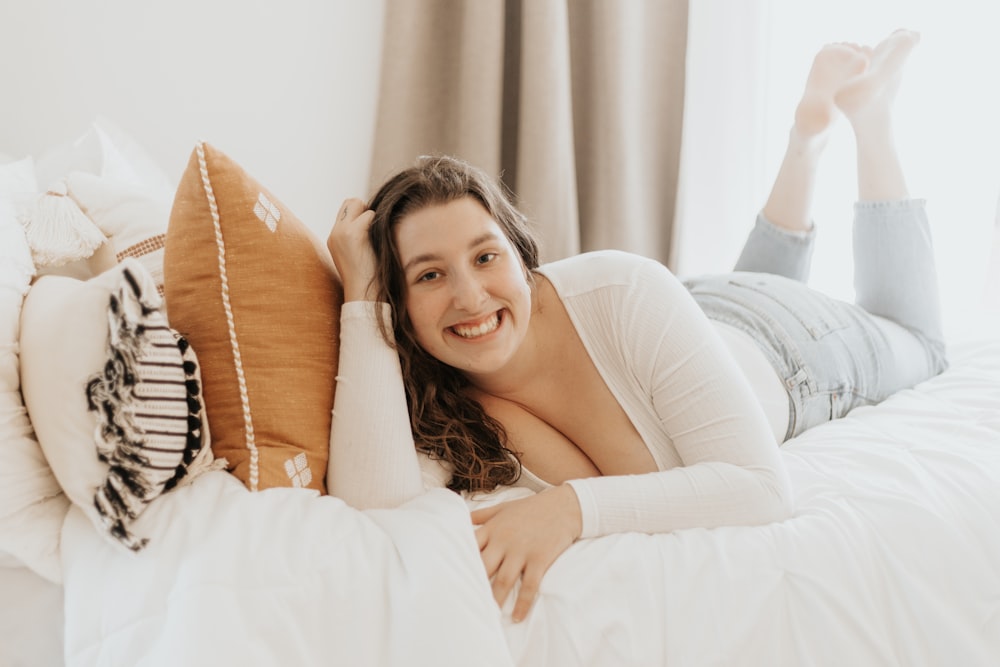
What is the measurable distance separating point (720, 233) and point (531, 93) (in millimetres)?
699

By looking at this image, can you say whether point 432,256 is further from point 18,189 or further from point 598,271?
point 18,189

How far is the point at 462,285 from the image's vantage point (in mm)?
1064

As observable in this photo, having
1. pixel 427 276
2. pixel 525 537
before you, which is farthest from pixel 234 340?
pixel 525 537

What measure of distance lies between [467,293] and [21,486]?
22.0 inches

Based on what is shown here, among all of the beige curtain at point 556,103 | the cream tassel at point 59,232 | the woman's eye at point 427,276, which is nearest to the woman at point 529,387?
the woman's eye at point 427,276

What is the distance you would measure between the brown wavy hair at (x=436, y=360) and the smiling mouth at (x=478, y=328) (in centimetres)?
8

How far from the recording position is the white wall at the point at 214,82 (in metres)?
1.81

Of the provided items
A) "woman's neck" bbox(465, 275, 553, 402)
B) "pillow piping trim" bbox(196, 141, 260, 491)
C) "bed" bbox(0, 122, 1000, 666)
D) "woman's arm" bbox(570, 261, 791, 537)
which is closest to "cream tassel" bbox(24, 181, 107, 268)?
"bed" bbox(0, 122, 1000, 666)

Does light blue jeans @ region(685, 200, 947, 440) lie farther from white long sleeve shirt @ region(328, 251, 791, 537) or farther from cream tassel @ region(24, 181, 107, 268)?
cream tassel @ region(24, 181, 107, 268)

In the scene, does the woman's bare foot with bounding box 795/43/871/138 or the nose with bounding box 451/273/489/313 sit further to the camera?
the woman's bare foot with bounding box 795/43/871/138

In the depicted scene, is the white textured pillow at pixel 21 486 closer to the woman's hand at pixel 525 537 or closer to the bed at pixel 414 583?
the bed at pixel 414 583

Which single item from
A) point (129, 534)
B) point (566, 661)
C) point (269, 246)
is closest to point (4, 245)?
point (269, 246)

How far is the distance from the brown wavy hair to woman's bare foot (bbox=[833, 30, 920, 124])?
898mm

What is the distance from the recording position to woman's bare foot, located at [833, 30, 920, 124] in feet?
5.38
